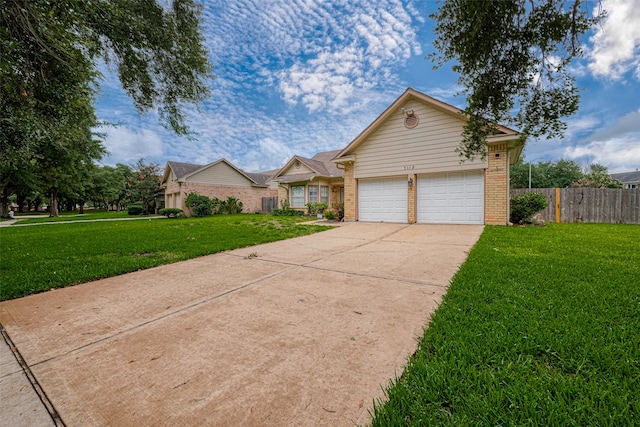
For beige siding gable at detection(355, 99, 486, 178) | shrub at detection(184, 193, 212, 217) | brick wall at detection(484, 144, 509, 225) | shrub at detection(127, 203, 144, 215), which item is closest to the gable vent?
beige siding gable at detection(355, 99, 486, 178)

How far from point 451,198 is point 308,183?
11.1 metres

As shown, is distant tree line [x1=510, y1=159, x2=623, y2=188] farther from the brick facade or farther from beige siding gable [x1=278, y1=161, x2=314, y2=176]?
the brick facade

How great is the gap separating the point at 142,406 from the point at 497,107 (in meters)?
6.14

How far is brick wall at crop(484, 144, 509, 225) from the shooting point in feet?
31.7

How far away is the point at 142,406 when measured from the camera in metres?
1.60

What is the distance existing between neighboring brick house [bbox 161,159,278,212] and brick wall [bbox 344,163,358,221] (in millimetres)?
14674

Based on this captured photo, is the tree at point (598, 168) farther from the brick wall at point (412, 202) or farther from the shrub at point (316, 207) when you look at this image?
the brick wall at point (412, 202)

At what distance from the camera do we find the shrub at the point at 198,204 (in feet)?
69.4

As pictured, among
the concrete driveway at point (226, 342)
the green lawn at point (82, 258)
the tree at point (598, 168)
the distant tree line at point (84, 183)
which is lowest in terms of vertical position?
the concrete driveway at point (226, 342)

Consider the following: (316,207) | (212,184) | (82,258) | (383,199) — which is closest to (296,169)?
(316,207)

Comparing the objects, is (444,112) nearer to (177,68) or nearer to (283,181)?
(177,68)

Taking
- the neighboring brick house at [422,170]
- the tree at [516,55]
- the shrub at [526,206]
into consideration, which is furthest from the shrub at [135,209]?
the shrub at [526,206]

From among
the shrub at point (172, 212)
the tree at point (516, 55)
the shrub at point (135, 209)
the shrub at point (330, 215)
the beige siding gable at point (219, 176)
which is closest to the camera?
the tree at point (516, 55)

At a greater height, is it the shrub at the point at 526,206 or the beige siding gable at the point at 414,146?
the beige siding gable at the point at 414,146
